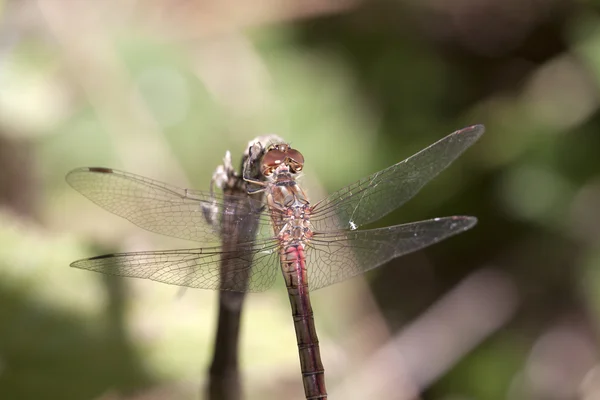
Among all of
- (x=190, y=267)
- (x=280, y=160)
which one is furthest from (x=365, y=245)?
(x=190, y=267)

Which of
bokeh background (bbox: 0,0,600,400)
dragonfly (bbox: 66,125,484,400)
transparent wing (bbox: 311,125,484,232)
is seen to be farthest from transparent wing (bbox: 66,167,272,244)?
bokeh background (bbox: 0,0,600,400)

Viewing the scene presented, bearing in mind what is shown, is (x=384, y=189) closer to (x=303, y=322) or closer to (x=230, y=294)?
(x=303, y=322)

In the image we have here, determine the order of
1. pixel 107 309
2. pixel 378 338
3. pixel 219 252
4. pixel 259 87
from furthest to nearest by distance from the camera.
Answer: pixel 259 87, pixel 378 338, pixel 107 309, pixel 219 252

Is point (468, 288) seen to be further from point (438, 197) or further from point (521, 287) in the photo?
point (438, 197)

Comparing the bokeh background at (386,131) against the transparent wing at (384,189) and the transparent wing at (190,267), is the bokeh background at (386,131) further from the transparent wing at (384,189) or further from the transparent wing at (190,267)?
the transparent wing at (190,267)

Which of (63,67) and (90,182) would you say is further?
(63,67)

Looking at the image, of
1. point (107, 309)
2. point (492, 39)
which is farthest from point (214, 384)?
point (492, 39)

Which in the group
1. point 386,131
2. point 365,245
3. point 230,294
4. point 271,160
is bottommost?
point 230,294
